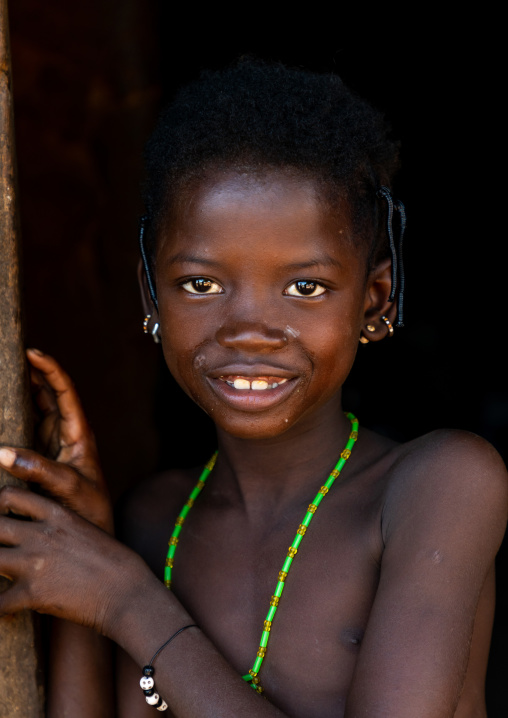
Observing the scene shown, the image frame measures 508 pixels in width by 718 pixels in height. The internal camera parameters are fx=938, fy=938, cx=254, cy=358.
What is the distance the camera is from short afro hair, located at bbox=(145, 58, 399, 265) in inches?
70.3

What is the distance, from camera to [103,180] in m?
3.59

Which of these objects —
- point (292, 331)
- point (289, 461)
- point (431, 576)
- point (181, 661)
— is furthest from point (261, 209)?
point (181, 661)

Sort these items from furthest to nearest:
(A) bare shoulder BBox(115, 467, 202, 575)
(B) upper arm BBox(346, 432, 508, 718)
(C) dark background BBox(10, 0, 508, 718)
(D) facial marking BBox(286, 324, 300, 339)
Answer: (C) dark background BBox(10, 0, 508, 718) < (A) bare shoulder BBox(115, 467, 202, 575) < (D) facial marking BBox(286, 324, 300, 339) < (B) upper arm BBox(346, 432, 508, 718)

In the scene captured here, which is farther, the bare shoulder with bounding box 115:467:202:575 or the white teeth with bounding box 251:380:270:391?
the bare shoulder with bounding box 115:467:202:575

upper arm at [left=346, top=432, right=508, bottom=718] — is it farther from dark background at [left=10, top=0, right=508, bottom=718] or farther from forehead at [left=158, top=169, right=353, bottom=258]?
dark background at [left=10, top=0, right=508, bottom=718]

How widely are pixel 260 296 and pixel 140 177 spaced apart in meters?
2.01

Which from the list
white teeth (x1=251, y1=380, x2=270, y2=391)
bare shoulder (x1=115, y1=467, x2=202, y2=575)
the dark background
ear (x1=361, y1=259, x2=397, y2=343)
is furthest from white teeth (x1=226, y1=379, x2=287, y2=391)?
the dark background

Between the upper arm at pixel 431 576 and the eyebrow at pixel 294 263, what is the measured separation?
15.7 inches

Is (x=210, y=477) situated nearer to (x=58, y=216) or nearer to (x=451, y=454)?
(x=451, y=454)

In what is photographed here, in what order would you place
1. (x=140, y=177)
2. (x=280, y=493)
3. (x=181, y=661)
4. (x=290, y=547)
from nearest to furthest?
1. (x=181, y=661)
2. (x=290, y=547)
3. (x=280, y=493)
4. (x=140, y=177)

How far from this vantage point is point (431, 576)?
62.9 inches

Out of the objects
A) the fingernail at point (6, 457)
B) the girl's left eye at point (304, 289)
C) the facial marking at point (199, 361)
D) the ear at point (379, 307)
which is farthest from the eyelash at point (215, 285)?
the fingernail at point (6, 457)

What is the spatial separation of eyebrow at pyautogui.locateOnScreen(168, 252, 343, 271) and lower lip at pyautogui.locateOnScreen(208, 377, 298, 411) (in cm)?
22

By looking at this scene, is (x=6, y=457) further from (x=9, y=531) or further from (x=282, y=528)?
(x=282, y=528)
